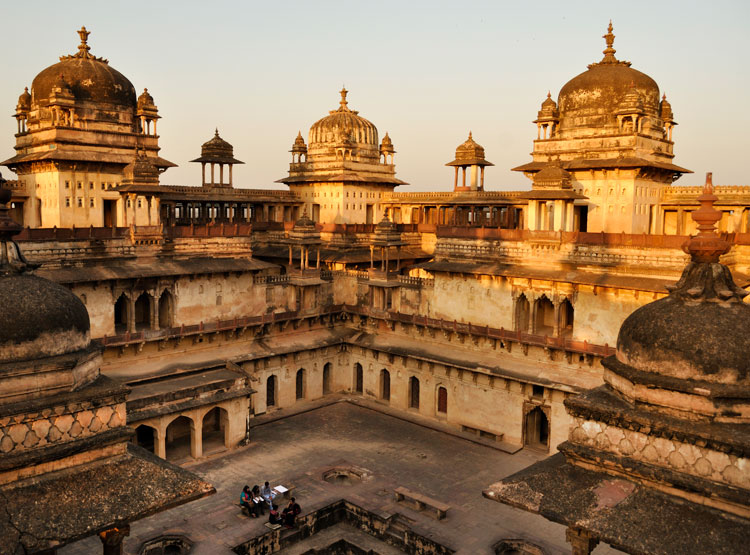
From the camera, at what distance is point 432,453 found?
30156 mm

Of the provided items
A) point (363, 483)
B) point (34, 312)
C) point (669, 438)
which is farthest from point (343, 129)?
point (669, 438)

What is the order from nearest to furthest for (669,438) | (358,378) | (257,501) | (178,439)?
(669,438), (257,501), (178,439), (358,378)

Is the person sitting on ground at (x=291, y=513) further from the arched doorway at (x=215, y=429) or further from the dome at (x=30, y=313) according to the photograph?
the dome at (x=30, y=313)

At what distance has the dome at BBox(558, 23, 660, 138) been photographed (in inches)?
1502

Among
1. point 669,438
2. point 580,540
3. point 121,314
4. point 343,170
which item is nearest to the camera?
point 669,438

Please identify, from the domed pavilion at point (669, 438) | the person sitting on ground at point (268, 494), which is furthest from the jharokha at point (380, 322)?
the person sitting on ground at point (268, 494)

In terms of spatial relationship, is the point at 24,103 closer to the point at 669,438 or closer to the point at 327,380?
the point at 327,380

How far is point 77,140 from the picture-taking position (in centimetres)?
3819

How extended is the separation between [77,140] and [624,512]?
36952 millimetres

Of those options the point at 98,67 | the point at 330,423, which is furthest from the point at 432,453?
the point at 98,67

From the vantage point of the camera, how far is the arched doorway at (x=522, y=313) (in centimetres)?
3319

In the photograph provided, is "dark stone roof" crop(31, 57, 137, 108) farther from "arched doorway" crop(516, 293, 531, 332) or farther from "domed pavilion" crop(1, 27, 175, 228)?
"arched doorway" crop(516, 293, 531, 332)

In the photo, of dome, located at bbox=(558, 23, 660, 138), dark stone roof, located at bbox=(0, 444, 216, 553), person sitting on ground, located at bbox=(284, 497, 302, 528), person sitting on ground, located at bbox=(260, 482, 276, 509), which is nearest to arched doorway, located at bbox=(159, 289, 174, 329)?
person sitting on ground, located at bbox=(260, 482, 276, 509)

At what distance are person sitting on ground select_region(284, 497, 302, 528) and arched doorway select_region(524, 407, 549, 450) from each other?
41.2 feet
